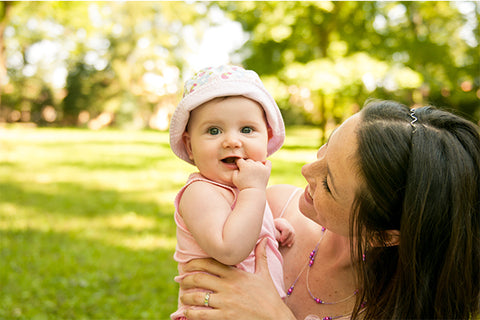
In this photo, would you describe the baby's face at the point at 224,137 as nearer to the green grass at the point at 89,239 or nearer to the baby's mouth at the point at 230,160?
the baby's mouth at the point at 230,160

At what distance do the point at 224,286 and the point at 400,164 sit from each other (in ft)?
2.59

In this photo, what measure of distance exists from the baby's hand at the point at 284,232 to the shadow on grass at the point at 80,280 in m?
2.95

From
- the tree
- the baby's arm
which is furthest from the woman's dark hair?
the tree

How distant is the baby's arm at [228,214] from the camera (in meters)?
1.59

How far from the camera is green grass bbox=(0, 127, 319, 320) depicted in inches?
186

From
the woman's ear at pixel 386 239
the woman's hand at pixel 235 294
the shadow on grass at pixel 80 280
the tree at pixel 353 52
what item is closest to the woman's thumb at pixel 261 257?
the woman's hand at pixel 235 294

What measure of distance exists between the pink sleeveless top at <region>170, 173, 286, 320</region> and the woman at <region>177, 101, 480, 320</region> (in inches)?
2.1

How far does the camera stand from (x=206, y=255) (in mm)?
1768

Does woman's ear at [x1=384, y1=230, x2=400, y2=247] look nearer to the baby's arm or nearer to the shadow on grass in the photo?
the baby's arm

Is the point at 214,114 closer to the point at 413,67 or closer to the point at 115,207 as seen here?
the point at 115,207

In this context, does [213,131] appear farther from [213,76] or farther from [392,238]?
[392,238]

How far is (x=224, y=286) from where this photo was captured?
1.70 m

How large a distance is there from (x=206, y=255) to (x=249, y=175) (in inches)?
14.4

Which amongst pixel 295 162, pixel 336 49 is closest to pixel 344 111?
pixel 336 49
